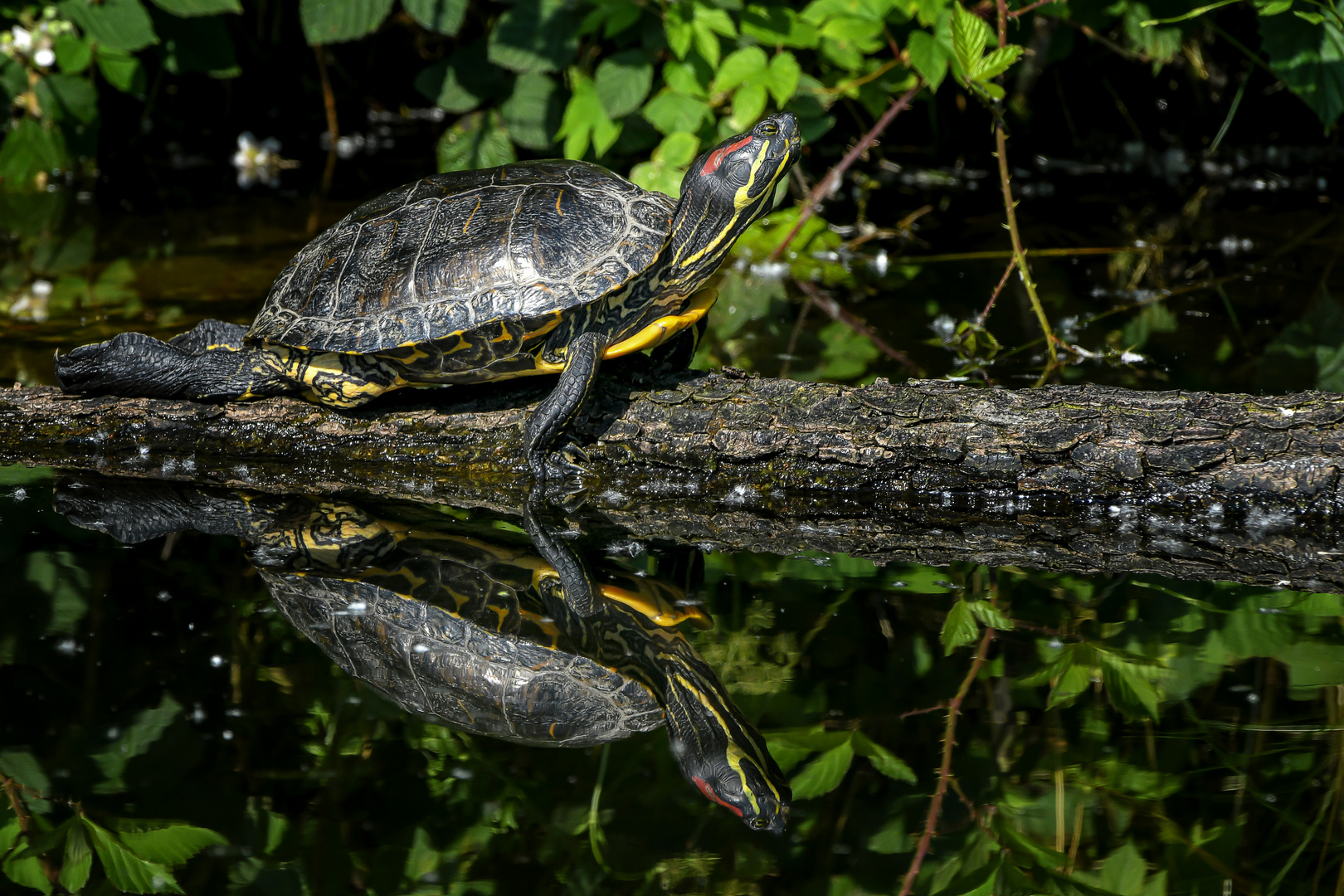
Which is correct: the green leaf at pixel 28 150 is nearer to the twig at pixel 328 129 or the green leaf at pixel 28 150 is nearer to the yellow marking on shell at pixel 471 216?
the twig at pixel 328 129

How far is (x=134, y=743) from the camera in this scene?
6.78 feet

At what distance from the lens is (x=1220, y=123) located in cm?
821

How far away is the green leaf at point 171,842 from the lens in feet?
5.95

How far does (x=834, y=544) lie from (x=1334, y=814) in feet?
4.43

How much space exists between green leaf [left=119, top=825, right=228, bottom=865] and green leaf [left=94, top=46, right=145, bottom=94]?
652 cm

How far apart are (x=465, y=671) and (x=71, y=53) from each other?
6.42 meters

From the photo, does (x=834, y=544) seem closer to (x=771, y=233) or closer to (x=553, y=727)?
(x=553, y=727)

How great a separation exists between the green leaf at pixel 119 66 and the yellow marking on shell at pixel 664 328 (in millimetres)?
5318

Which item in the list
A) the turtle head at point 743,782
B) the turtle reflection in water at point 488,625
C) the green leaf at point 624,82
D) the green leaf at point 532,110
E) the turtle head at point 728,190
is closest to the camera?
the turtle head at point 743,782

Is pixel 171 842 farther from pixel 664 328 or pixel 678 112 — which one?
pixel 678 112

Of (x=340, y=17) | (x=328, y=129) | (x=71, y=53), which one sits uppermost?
(x=340, y=17)

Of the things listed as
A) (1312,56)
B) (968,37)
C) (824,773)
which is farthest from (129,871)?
(1312,56)

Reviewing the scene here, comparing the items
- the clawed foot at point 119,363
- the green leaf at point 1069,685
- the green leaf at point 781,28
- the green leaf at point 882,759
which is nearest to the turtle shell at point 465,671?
the green leaf at point 882,759

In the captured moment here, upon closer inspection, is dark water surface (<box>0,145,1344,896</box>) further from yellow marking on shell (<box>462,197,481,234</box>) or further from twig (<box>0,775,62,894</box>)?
yellow marking on shell (<box>462,197,481,234</box>)
